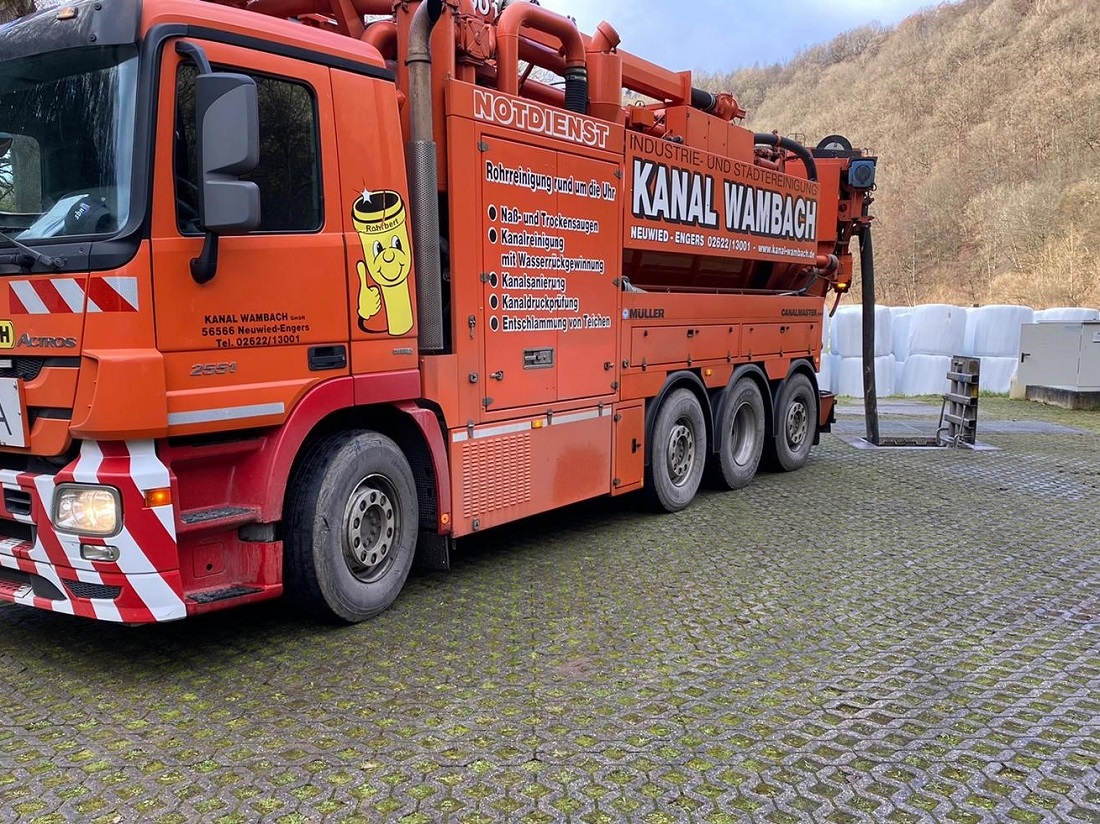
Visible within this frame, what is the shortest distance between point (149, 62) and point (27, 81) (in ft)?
2.52

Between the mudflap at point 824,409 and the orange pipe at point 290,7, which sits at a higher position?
the orange pipe at point 290,7

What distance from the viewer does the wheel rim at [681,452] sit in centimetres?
750

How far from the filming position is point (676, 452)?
762 cm

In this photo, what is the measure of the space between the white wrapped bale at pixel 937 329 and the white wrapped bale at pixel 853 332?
21.7 inches

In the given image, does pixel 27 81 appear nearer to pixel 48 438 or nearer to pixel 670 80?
pixel 48 438

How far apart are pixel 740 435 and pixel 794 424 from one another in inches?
45.7

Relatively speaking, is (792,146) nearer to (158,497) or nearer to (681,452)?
(681,452)

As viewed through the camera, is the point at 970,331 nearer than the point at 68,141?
No

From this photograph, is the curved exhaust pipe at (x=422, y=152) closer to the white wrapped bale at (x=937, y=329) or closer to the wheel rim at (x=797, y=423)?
the wheel rim at (x=797, y=423)

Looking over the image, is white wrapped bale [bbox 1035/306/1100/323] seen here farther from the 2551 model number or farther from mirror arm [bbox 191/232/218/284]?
mirror arm [bbox 191/232/218/284]

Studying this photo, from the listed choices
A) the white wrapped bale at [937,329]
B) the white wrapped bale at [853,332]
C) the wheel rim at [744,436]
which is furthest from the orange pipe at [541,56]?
the white wrapped bale at [937,329]

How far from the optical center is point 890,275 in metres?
41.1

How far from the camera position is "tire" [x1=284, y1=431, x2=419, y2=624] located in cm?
437

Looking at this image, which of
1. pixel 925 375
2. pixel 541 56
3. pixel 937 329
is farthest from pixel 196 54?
pixel 925 375
